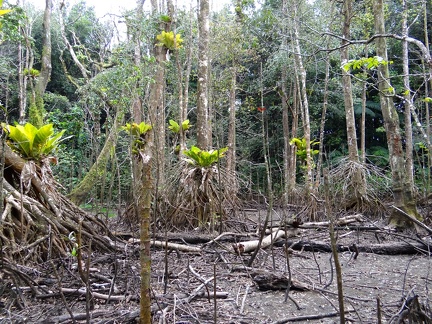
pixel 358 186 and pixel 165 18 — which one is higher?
pixel 165 18

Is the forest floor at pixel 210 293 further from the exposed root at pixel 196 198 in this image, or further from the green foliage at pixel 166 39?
the green foliage at pixel 166 39

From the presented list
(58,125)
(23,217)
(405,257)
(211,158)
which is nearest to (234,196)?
(211,158)

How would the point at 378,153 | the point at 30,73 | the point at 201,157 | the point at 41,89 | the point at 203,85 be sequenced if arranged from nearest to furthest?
the point at 201,157
the point at 203,85
the point at 41,89
the point at 30,73
the point at 378,153

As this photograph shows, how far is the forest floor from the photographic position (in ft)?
7.06

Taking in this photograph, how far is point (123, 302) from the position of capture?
238 cm

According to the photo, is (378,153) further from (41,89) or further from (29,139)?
(29,139)

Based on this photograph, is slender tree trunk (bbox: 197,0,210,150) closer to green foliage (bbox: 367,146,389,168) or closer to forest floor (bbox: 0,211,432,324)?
forest floor (bbox: 0,211,432,324)

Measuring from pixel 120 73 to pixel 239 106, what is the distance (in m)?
8.99

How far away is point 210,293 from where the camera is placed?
8.87ft

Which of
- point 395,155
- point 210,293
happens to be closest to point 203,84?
point 395,155

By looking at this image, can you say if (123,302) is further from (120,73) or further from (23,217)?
(120,73)

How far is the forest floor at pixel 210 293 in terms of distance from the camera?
2150 millimetres

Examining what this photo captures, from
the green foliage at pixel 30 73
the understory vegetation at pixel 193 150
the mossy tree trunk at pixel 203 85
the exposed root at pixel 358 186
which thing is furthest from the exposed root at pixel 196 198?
the green foliage at pixel 30 73

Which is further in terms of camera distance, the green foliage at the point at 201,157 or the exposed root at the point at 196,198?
the green foliage at the point at 201,157
